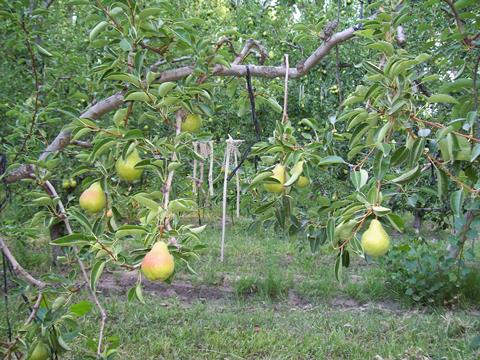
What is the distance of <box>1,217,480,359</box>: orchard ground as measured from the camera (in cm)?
291

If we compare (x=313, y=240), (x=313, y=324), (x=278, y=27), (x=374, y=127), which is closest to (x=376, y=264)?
(x=313, y=324)

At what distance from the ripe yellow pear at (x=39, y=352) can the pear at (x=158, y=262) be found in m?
0.47

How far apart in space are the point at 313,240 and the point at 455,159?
21.4 inches

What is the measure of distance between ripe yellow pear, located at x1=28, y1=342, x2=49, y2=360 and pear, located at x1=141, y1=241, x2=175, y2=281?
47 centimetres

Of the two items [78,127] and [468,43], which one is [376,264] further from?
[78,127]

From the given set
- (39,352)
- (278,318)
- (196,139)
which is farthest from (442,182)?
(278,318)

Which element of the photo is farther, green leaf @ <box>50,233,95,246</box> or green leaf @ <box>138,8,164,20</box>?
green leaf @ <box>138,8,164,20</box>

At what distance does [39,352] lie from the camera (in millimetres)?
1344

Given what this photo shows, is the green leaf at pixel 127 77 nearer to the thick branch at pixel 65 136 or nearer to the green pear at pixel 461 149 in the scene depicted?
the thick branch at pixel 65 136

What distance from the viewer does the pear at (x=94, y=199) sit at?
4.19 ft

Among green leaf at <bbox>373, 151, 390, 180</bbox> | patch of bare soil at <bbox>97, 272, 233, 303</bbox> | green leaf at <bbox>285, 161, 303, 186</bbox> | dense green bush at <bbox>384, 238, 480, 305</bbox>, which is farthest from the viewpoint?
patch of bare soil at <bbox>97, 272, 233, 303</bbox>

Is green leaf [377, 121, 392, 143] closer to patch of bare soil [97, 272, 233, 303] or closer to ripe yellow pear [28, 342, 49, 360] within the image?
ripe yellow pear [28, 342, 49, 360]

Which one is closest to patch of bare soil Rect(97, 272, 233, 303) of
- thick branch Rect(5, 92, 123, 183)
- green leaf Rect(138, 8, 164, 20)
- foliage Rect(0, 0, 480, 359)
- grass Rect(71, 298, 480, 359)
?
grass Rect(71, 298, 480, 359)

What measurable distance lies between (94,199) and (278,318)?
7.94ft
